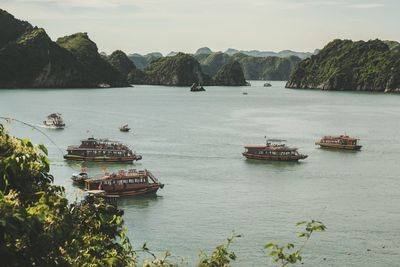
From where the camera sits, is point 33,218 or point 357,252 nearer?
point 33,218

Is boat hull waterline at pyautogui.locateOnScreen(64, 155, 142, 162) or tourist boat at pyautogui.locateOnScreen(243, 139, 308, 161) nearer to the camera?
boat hull waterline at pyautogui.locateOnScreen(64, 155, 142, 162)

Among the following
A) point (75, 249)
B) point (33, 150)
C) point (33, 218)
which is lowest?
point (75, 249)

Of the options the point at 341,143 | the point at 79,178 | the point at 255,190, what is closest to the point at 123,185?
the point at 79,178

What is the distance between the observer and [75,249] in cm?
→ 1241

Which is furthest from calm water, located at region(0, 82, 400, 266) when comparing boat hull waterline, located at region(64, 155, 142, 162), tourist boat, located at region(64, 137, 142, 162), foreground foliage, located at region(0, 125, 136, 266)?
tourist boat, located at region(64, 137, 142, 162)

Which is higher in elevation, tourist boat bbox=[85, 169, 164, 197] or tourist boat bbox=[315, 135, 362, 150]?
tourist boat bbox=[315, 135, 362, 150]

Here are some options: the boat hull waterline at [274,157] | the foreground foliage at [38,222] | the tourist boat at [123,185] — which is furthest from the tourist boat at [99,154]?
the foreground foliage at [38,222]

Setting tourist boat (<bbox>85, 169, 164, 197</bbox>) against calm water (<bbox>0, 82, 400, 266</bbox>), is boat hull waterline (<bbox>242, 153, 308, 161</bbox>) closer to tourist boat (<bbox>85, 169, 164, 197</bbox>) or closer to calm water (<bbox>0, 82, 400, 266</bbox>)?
calm water (<bbox>0, 82, 400, 266</bbox>)

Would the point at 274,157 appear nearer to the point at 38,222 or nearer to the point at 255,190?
A: the point at 255,190

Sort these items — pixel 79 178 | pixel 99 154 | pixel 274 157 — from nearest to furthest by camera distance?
pixel 79 178
pixel 99 154
pixel 274 157

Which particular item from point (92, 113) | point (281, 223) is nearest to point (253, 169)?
point (281, 223)

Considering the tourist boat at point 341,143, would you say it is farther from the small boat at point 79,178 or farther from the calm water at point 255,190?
the small boat at point 79,178

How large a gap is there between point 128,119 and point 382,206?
106 meters

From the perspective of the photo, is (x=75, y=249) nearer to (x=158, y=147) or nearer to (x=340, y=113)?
(x=158, y=147)
